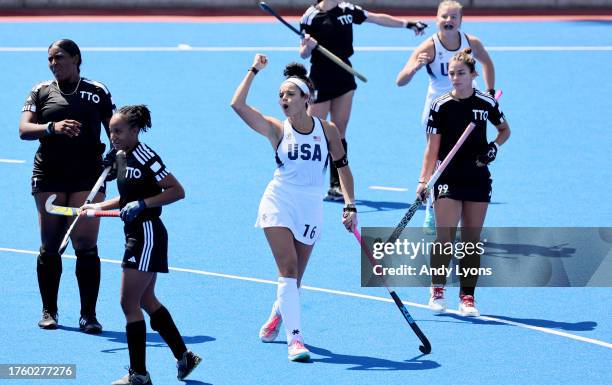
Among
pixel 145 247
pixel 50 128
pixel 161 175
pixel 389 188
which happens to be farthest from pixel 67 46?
pixel 389 188

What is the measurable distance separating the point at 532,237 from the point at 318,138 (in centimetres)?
407

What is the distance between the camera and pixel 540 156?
53.9 feet

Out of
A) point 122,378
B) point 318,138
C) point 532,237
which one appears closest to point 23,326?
point 122,378

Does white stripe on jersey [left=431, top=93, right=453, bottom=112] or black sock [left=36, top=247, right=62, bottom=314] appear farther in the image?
white stripe on jersey [left=431, top=93, right=453, bottom=112]

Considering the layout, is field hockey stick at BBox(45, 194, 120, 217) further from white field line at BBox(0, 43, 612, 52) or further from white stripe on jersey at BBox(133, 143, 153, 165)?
white field line at BBox(0, 43, 612, 52)

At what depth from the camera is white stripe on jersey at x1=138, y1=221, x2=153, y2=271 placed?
8.75m

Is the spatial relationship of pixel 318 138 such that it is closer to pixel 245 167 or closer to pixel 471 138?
pixel 471 138

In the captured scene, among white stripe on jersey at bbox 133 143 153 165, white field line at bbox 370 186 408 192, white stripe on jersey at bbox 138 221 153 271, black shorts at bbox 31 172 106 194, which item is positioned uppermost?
white stripe on jersey at bbox 133 143 153 165

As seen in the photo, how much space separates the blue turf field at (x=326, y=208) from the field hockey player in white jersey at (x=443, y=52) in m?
1.69

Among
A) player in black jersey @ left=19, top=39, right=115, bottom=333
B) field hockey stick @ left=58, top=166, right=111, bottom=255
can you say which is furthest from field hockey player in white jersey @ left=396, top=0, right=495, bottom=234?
field hockey stick @ left=58, top=166, right=111, bottom=255

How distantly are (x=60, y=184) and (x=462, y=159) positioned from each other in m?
3.31

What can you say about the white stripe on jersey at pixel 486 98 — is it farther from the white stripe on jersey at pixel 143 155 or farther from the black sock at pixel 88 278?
the black sock at pixel 88 278

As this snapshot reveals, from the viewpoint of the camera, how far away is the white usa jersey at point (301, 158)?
9570mm

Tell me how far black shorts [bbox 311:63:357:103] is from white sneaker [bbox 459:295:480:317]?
177 inches
